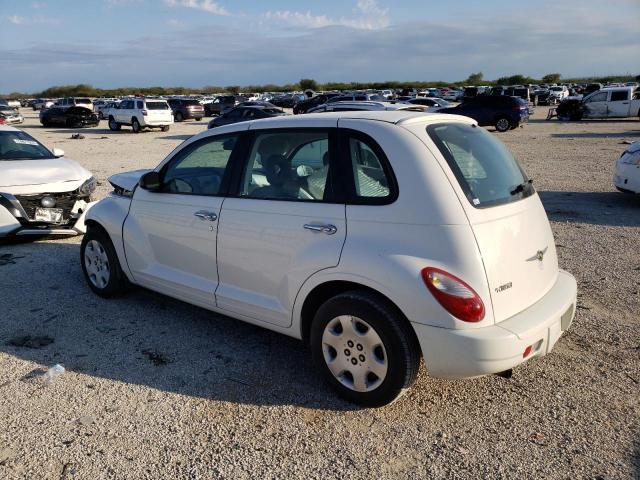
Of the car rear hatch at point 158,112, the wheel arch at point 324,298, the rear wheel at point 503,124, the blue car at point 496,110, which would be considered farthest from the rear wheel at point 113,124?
the wheel arch at point 324,298

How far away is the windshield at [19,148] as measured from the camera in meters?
7.65

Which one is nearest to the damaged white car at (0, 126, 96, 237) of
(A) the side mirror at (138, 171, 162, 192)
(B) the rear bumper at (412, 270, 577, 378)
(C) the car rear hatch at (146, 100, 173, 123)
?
(A) the side mirror at (138, 171, 162, 192)

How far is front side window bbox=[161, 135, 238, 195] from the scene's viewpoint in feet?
13.3

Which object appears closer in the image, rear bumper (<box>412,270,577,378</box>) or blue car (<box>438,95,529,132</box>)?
rear bumper (<box>412,270,577,378</box>)

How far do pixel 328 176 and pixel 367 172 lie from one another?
27 cm

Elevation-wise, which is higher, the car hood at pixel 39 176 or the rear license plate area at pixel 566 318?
the car hood at pixel 39 176

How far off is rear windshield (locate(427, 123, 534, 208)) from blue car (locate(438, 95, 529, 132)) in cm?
2221

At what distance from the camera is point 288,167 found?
3.73 meters

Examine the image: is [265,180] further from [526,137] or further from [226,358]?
[526,137]

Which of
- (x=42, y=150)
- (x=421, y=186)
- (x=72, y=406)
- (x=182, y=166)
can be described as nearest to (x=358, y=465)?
(x=421, y=186)

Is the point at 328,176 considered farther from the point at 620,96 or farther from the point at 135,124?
the point at 620,96

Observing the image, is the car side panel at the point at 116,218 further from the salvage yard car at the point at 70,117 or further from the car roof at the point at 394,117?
the salvage yard car at the point at 70,117

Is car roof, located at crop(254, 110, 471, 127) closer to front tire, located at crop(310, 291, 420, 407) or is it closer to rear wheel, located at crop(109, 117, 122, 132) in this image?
front tire, located at crop(310, 291, 420, 407)

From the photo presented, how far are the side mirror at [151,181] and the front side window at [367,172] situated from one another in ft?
5.98
